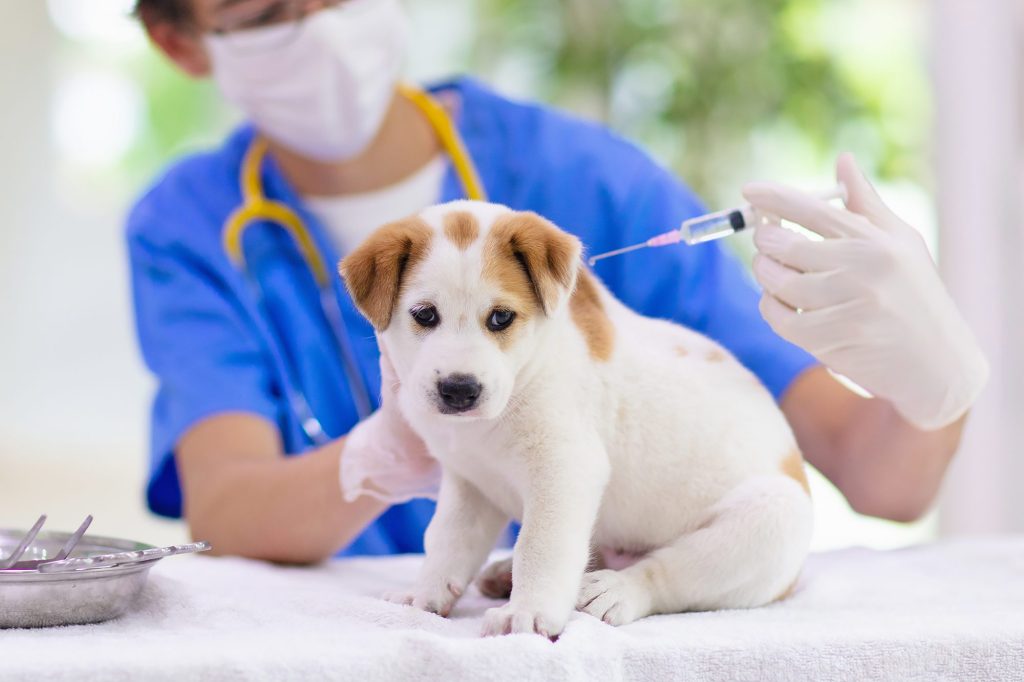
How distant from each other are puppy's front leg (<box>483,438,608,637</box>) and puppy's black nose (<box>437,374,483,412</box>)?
113 millimetres

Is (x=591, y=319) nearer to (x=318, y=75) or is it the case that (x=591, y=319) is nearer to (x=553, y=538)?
(x=553, y=538)

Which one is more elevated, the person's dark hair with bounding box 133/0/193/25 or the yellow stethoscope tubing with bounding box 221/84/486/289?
the person's dark hair with bounding box 133/0/193/25

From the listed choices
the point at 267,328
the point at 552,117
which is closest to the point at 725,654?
the point at 267,328

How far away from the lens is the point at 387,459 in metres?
1.24

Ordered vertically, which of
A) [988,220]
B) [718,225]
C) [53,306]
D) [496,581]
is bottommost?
[53,306]

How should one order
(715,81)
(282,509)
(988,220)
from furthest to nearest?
(715,81) < (988,220) < (282,509)

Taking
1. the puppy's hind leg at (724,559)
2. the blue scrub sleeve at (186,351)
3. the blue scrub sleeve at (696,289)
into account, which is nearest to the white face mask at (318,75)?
the blue scrub sleeve at (186,351)

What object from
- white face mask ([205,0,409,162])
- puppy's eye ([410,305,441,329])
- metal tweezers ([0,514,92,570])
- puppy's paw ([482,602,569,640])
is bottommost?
puppy's paw ([482,602,569,640])

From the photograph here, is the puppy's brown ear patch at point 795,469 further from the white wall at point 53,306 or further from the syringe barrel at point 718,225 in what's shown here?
the white wall at point 53,306

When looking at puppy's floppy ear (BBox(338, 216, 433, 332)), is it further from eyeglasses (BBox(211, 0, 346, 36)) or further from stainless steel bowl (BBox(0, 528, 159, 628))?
eyeglasses (BBox(211, 0, 346, 36))

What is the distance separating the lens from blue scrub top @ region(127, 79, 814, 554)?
1.66 meters

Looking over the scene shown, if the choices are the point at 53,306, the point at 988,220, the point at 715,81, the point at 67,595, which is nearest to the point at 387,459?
the point at 67,595

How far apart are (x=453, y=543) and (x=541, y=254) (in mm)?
324

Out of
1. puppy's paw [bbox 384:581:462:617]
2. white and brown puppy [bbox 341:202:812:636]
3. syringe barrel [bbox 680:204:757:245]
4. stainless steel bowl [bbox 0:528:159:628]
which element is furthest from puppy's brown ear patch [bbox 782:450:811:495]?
stainless steel bowl [bbox 0:528:159:628]
